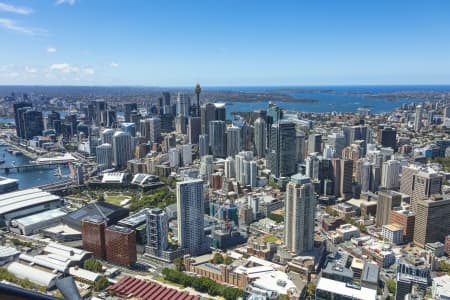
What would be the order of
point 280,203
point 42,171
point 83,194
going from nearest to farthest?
point 280,203 → point 83,194 → point 42,171

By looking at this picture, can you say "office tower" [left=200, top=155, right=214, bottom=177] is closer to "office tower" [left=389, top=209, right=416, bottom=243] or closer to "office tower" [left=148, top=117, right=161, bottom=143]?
"office tower" [left=389, top=209, right=416, bottom=243]

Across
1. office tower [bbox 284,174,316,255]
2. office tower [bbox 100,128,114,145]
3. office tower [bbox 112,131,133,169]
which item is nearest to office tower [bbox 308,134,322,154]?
office tower [bbox 284,174,316,255]

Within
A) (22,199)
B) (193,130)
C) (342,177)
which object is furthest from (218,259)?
(193,130)

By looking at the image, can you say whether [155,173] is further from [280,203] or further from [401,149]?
[401,149]

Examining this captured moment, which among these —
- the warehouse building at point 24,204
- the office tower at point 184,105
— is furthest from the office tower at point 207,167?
the office tower at point 184,105

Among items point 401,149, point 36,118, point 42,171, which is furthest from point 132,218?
point 36,118

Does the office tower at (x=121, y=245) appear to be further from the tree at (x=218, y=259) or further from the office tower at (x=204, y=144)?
the office tower at (x=204, y=144)

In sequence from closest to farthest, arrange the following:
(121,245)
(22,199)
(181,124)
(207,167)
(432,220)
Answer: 1. (121,245)
2. (432,220)
3. (22,199)
4. (207,167)
5. (181,124)

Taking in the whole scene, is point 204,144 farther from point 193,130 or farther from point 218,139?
point 193,130
